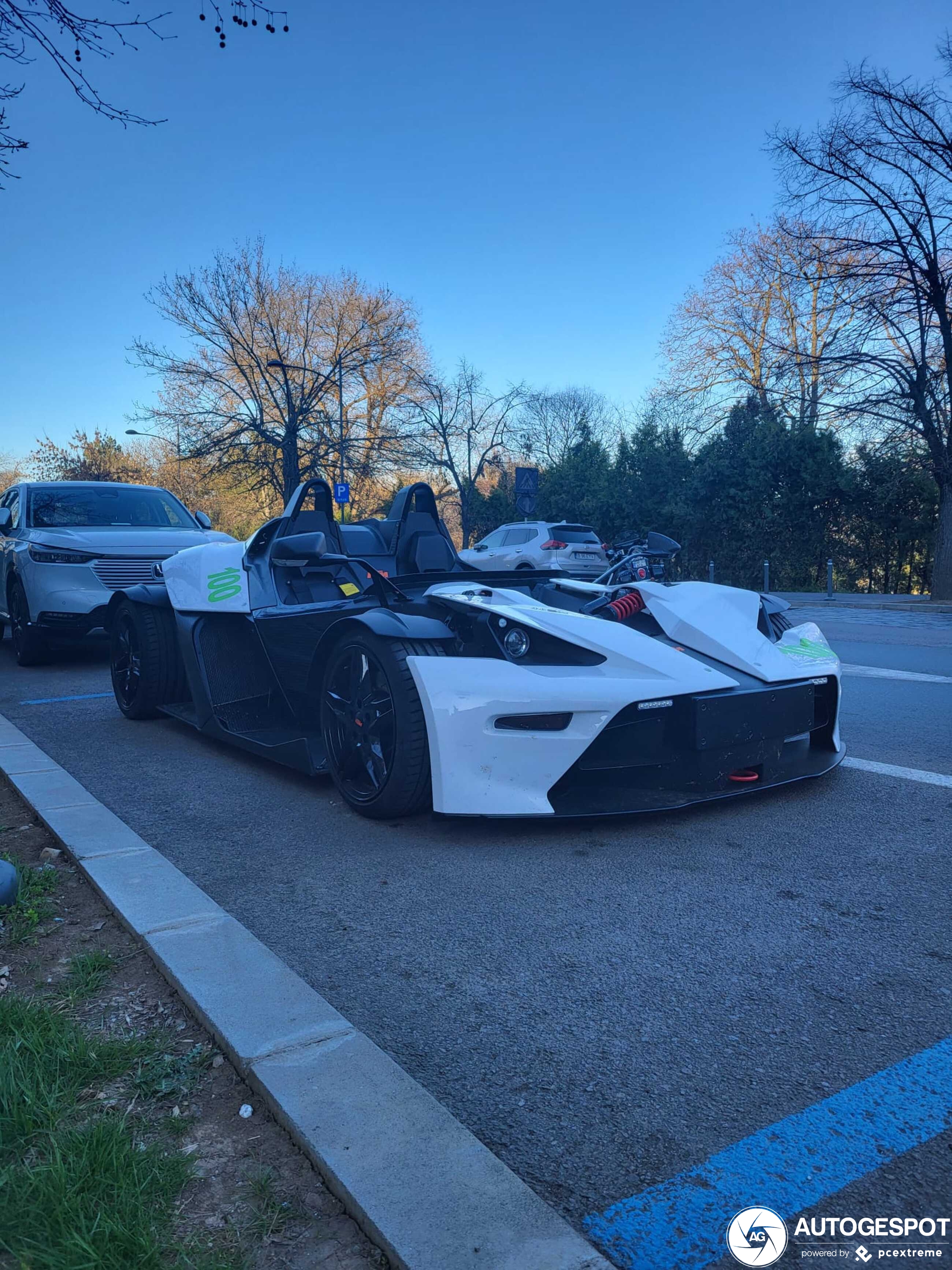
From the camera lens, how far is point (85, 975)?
2.39 metres

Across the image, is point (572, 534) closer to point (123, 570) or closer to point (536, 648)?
point (123, 570)

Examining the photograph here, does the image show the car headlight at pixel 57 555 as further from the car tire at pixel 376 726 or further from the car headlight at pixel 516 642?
the car headlight at pixel 516 642

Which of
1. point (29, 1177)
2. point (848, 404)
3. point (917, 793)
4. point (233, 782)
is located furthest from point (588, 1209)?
point (848, 404)

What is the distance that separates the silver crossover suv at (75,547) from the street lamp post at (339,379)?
20398 mm

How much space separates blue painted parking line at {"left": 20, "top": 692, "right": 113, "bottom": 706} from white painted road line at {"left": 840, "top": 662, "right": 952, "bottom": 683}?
558 cm

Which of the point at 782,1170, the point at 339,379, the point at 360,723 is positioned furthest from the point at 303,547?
the point at 339,379

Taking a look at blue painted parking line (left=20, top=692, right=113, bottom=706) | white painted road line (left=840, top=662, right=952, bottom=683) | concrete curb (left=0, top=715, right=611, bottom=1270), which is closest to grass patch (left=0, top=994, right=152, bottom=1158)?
concrete curb (left=0, top=715, right=611, bottom=1270)

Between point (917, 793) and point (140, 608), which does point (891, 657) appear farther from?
point (140, 608)

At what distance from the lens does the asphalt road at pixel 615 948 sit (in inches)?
72.3

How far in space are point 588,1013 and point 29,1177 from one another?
1.21m

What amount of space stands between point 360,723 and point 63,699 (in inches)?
Answer: 165

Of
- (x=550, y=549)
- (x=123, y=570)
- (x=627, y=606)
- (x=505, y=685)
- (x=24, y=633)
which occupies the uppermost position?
(x=550, y=549)

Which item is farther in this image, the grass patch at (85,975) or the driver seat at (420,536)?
the driver seat at (420,536)

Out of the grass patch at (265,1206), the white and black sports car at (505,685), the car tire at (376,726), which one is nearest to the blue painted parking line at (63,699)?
the white and black sports car at (505,685)
